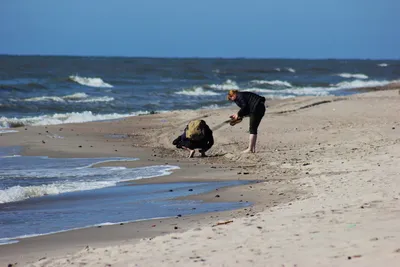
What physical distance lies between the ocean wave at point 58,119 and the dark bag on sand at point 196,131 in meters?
8.54

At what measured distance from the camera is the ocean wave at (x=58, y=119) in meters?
21.2

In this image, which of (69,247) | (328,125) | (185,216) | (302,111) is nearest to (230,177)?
(185,216)

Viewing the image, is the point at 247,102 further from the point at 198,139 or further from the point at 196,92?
the point at 196,92

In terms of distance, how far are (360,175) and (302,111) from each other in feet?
33.7

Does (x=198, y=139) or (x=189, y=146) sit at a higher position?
(x=198, y=139)

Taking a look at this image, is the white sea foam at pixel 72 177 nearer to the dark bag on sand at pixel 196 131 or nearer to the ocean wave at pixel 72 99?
the dark bag on sand at pixel 196 131

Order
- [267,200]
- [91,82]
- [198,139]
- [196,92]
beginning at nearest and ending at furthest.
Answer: [267,200]
[198,139]
[196,92]
[91,82]

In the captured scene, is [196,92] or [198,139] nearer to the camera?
[198,139]

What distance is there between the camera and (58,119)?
22.9 metres

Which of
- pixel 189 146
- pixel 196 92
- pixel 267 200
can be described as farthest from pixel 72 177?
pixel 196 92

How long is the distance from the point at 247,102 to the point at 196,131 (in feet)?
3.67

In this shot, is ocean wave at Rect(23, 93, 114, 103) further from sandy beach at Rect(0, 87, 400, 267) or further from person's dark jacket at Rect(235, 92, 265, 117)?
person's dark jacket at Rect(235, 92, 265, 117)

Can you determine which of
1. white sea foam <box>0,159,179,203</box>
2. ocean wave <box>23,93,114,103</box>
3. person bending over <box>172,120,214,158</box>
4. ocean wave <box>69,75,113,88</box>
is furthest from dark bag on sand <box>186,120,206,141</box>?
ocean wave <box>69,75,113,88</box>

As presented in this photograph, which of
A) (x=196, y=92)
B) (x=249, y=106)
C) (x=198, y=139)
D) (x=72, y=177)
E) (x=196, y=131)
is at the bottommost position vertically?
Answer: (x=196, y=92)
